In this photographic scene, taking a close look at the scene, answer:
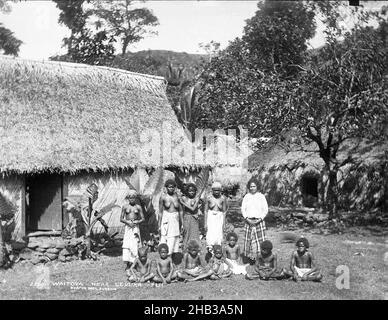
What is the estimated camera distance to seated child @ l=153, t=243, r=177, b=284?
798cm

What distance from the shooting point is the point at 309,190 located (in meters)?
19.3

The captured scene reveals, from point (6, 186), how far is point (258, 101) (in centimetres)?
692

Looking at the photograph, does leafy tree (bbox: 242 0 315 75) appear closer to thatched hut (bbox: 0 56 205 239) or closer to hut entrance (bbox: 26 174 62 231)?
thatched hut (bbox: 0 56 205 239)

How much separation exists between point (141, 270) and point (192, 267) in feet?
2.89

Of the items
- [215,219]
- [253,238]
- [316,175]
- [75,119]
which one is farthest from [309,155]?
[215,219]

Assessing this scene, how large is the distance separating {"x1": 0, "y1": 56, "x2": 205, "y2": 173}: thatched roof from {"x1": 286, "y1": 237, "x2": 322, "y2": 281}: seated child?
5.26m

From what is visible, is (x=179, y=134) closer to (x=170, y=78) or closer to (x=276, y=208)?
(x=276, y=208)

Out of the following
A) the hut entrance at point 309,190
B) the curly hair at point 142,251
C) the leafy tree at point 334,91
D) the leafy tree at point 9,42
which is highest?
the leafy tree at point 9,42

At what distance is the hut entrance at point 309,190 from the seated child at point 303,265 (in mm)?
11135

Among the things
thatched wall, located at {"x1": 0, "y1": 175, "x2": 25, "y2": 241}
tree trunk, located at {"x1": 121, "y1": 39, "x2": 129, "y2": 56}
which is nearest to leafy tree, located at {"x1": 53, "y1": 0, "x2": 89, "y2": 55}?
tree trunk, located at {"x1": 121, "y1": 39, "x2": 129, "y2": 56}

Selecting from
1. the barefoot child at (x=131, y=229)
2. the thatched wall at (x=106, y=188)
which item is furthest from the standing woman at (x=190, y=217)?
the thatched wall at (x=106, y=188)

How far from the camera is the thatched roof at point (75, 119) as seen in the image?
35.8 ft

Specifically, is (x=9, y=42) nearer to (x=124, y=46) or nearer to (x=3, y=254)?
(x=124, y=46)

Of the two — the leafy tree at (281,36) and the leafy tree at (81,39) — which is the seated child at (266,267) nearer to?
the leafy tree at (281,36)
